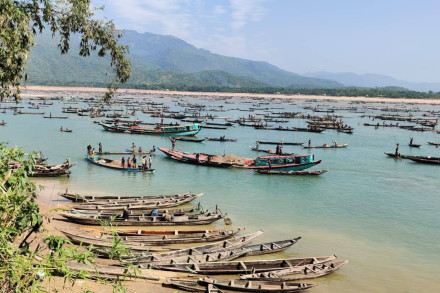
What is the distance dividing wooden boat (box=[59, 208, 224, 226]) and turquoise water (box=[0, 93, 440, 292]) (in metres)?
0.73

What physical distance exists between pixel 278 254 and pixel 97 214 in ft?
29.6

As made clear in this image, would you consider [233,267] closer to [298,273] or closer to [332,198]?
[298,273]

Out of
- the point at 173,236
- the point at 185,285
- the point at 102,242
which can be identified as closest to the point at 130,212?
the point at 173,236

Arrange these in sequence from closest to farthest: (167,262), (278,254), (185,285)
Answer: (185,285), (167,262), (278,254)

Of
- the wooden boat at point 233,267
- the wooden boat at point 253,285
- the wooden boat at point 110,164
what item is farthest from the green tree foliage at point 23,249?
the wooden boat at point 110,164

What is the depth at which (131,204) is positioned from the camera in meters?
21.2

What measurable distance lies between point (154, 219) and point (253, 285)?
7.66 meters

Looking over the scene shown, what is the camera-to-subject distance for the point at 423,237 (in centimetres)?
2100

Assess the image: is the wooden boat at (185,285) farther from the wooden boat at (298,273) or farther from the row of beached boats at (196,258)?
the wooden boat at (298,273)

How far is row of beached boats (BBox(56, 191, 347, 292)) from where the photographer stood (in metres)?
12.9

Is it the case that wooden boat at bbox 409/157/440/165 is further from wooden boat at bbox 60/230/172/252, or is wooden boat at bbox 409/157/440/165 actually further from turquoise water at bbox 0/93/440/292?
wooden boat at bbox 60/230/172/252

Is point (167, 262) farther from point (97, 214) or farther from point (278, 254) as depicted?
point (97, 214)

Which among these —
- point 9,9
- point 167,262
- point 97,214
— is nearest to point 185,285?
point 167,262

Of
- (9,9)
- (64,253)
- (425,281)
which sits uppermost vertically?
(9,9)
